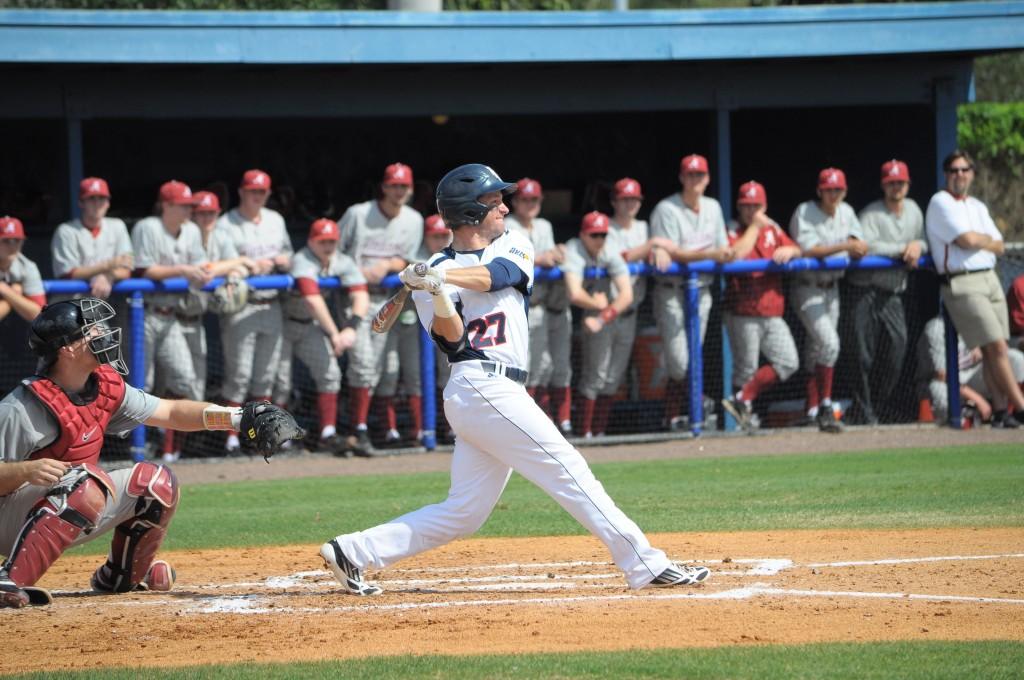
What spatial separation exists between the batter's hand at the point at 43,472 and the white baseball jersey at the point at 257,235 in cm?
556

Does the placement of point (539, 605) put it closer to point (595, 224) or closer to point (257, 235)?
point (595, 224)

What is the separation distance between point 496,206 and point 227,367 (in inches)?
209

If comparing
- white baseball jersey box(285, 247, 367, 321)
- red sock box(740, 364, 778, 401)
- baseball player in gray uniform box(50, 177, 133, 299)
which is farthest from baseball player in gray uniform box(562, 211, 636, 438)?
baseball player in gray uniform box(50, 177, 133, 299)

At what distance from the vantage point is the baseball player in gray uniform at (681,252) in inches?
435

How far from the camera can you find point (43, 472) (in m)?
5.12

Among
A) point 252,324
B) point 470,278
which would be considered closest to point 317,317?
point 252,324

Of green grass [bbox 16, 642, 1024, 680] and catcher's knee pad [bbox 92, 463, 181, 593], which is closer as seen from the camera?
green grass [bbox 16, 642, 1024, 680]

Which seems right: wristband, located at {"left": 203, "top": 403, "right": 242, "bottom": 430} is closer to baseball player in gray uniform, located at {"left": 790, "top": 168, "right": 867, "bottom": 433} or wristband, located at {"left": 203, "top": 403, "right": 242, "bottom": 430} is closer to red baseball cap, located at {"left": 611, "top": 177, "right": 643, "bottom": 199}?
red baseball cap, located at {"left": 611, "top": 177, "right": 643, "bottom": 199}

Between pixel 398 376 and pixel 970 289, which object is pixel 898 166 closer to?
pixel 970 289

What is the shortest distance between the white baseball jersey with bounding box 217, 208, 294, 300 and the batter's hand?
556 cm

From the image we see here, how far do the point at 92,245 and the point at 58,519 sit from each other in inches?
215

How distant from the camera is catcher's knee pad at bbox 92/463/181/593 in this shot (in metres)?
5.48

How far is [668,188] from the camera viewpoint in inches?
578

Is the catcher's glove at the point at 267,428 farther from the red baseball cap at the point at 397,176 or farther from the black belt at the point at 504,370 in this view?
the red baseball cap at the point at 397,176
